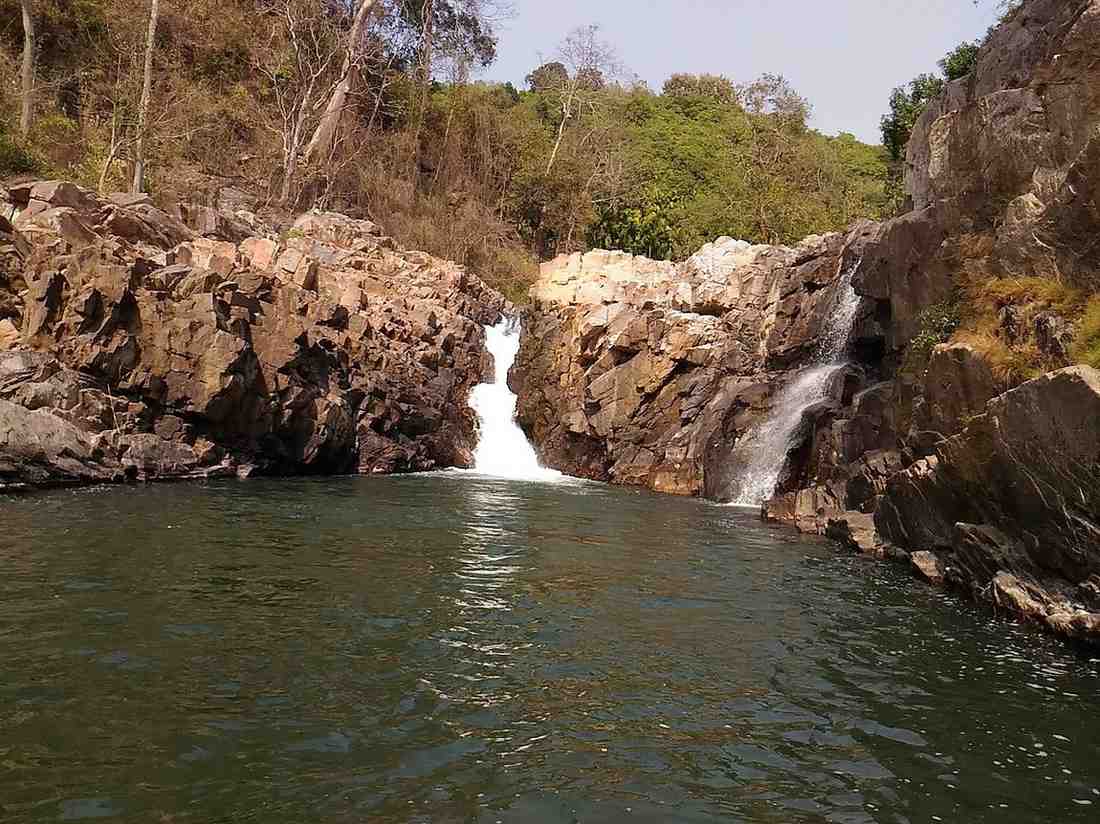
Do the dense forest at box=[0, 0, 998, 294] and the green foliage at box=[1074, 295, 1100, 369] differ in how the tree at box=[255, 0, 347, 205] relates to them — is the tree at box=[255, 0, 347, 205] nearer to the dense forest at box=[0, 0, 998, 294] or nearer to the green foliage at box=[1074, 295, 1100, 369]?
the dense forest at box=[0, 0, 998, 294]

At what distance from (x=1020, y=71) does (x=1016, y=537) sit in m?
13.3

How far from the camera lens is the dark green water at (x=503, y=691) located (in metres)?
6.22

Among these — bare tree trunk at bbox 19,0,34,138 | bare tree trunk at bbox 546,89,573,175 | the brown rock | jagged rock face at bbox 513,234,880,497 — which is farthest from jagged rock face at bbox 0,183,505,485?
bare tree trunk at bbox 546,89,573,175

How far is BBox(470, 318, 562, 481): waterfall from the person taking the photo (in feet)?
123

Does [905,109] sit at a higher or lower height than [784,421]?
higher

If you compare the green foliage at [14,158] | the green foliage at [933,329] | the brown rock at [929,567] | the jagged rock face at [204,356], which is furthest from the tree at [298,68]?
Result: the brown rock at [929,567]

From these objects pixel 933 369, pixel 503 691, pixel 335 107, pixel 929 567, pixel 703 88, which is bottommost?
pixel 503 691

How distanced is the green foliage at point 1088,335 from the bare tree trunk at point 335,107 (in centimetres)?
4614

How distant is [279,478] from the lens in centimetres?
2753

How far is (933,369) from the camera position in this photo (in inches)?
624

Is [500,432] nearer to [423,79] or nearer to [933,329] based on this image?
[933,329]

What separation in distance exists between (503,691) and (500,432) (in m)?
30.8

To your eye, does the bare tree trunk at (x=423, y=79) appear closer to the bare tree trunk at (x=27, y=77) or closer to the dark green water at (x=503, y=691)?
the bare tree trunk at (x=27, y=77)

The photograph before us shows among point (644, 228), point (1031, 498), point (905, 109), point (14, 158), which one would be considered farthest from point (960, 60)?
point (14, 158)
